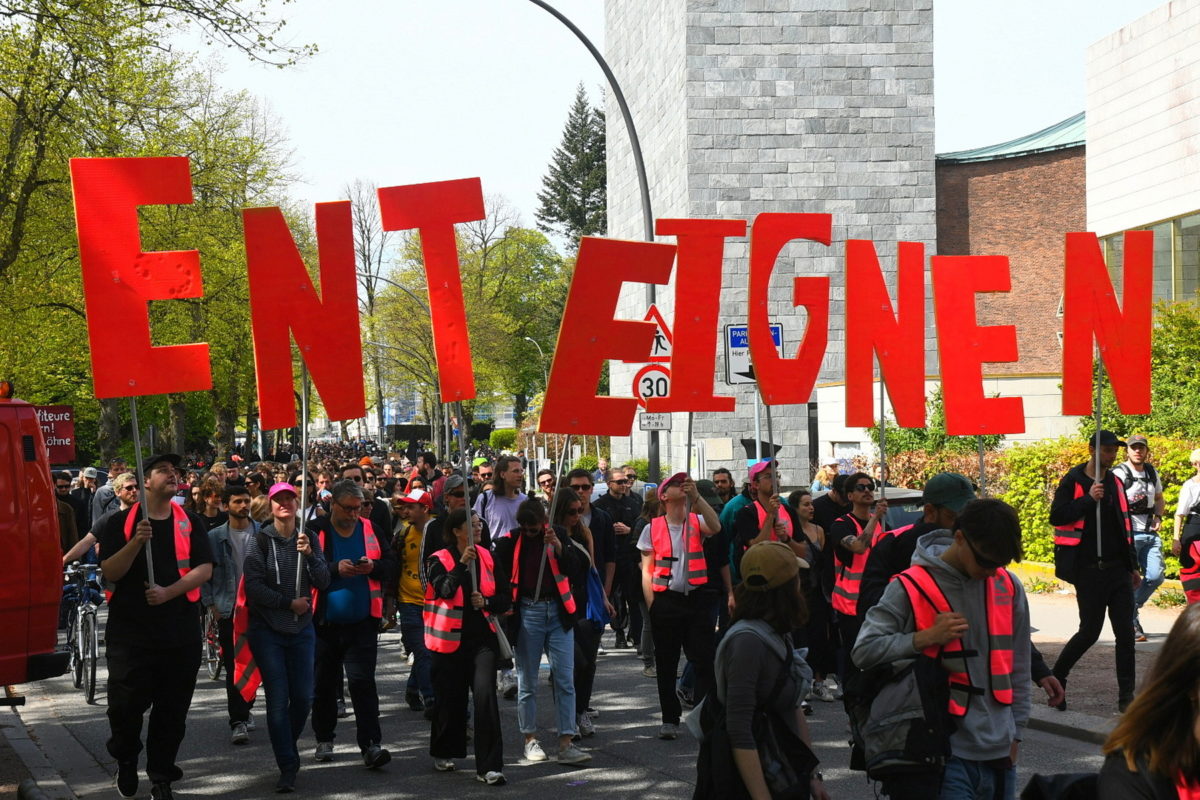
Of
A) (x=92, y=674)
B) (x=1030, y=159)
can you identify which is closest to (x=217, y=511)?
(x=92, y=674)

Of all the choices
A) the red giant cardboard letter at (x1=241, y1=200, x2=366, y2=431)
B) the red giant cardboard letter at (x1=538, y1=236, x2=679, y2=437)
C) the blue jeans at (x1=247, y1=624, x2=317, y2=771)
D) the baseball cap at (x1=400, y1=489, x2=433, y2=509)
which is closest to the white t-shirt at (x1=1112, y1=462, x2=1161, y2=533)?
the red giant cardboard letter at (x1=538, y1=236, x2=679, y2=437)

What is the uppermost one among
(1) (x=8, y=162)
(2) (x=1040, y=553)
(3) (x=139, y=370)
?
(1) (x=8, y=162)

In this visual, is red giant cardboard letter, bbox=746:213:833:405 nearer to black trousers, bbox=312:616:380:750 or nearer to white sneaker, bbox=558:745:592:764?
white sneaker, bbox=558:745:592:764

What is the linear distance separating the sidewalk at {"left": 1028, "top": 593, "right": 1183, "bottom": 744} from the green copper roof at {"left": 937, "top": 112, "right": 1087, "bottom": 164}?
81.9 feet

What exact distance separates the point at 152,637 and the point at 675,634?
11.1 feet

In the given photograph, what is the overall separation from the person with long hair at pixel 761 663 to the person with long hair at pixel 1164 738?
2.02 m

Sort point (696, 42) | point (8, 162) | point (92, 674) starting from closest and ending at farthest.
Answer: point (92, 674)
point (8, 162)
point (696, 42)

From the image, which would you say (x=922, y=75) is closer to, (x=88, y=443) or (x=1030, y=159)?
(x=1030, y=159)

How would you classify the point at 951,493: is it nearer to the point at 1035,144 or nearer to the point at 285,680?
the point at 285,680

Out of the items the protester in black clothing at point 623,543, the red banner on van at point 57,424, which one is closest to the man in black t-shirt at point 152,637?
the protester in black clothing at point 623,543

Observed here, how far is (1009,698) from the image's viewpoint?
4652mm

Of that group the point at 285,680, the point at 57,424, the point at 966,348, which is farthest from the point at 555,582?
the point at 57,424

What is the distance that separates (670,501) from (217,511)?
15.4 feet

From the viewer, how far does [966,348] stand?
9117 mm
